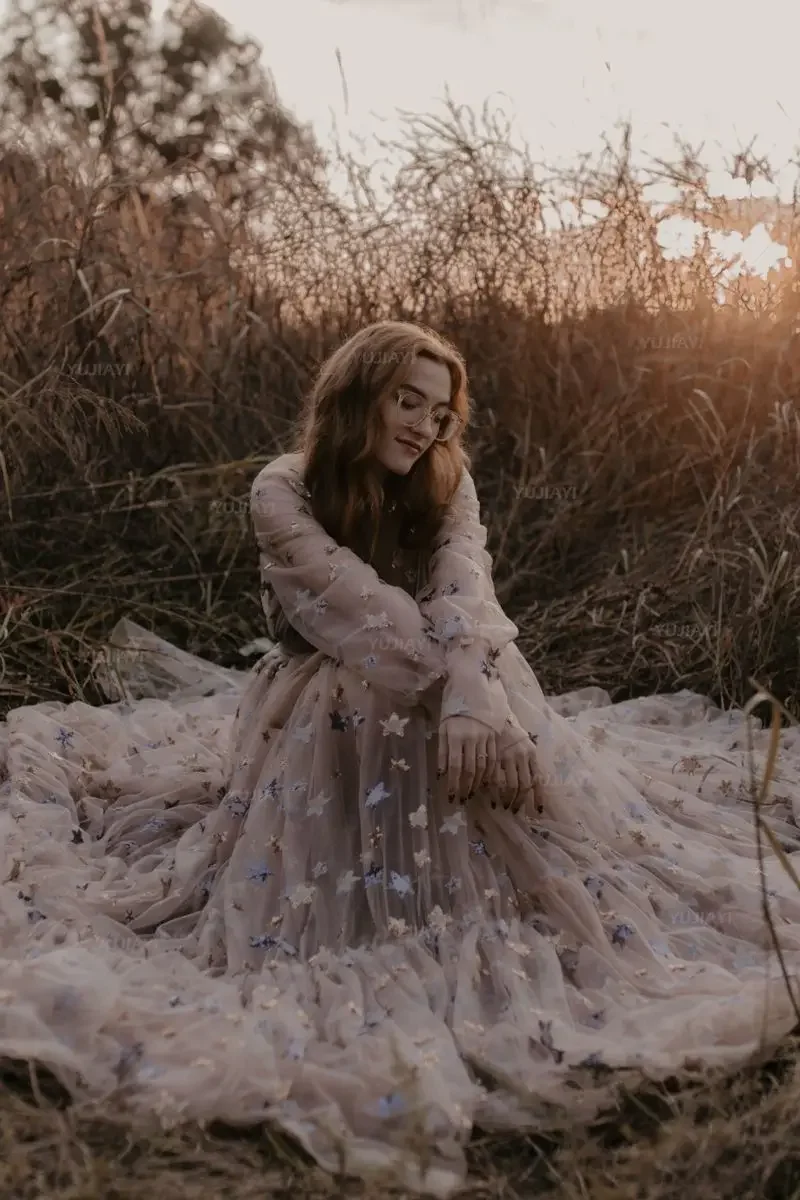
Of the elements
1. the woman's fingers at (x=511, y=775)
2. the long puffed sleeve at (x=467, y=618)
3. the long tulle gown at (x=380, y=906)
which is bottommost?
the long tulle gown at (x=380, y=906)

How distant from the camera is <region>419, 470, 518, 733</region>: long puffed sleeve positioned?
1.73 meters

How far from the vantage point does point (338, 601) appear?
6.13ft

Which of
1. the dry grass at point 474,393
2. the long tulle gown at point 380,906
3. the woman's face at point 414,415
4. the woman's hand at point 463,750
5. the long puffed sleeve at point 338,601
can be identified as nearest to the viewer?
the long tulle gown at point 380,906

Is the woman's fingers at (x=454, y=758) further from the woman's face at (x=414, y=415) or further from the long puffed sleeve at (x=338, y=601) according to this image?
the woman's face at (x=414, y=415)

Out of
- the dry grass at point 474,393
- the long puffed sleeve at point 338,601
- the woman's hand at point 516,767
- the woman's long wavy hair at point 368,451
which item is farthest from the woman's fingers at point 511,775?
the dry grass at point 474,393

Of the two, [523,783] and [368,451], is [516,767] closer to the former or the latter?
[523,783]

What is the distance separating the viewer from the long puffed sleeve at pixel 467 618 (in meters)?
1.73

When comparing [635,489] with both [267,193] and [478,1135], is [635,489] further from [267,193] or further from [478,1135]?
[478,1135]

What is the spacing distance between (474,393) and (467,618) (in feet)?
6.82

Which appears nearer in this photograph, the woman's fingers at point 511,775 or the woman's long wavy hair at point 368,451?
the woman's fingers at point 511,775

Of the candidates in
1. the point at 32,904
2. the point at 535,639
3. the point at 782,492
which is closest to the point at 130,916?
the point at 32,904

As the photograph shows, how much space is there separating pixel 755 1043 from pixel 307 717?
0.82 metres

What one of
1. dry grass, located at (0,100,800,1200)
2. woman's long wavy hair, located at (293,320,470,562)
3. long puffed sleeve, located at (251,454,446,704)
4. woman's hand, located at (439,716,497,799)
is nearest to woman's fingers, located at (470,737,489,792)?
woman's hand, located at (439,716,497,799)

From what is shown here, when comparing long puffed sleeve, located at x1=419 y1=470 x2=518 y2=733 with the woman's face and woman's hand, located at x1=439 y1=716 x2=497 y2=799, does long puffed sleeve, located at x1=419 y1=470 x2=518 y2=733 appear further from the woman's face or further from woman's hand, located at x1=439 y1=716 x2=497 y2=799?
the woman's face
